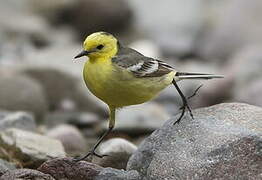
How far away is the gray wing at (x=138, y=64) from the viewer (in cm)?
820

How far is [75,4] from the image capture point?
22.1 meters

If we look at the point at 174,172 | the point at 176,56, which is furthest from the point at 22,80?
the point at 176,56

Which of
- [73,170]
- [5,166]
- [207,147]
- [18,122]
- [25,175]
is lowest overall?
[18,122]

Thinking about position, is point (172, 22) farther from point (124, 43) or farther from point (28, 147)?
point (28, 147)

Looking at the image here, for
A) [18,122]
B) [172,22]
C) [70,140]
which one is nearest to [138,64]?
[70,140]

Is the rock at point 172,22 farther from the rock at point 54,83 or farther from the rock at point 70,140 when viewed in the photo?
the rock at point 70,140

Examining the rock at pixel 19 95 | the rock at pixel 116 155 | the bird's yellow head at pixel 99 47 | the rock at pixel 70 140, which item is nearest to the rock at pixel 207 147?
the rock at pixel 116 155

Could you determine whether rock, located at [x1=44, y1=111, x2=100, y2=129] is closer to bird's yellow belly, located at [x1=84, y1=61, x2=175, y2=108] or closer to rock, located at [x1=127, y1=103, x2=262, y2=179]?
bird's yellow belly, located at [x1=84, y1=61, x2=175, y2=108]

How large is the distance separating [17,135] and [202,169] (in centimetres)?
278

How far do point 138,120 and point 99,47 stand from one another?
4635 mm

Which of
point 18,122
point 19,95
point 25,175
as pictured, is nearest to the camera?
point 25,175

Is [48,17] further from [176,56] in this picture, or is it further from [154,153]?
[154,153]

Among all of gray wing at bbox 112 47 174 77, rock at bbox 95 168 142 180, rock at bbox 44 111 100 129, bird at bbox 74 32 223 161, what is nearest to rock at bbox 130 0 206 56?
rock at bbox 44 111 100 129

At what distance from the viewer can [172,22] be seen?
21.6m
